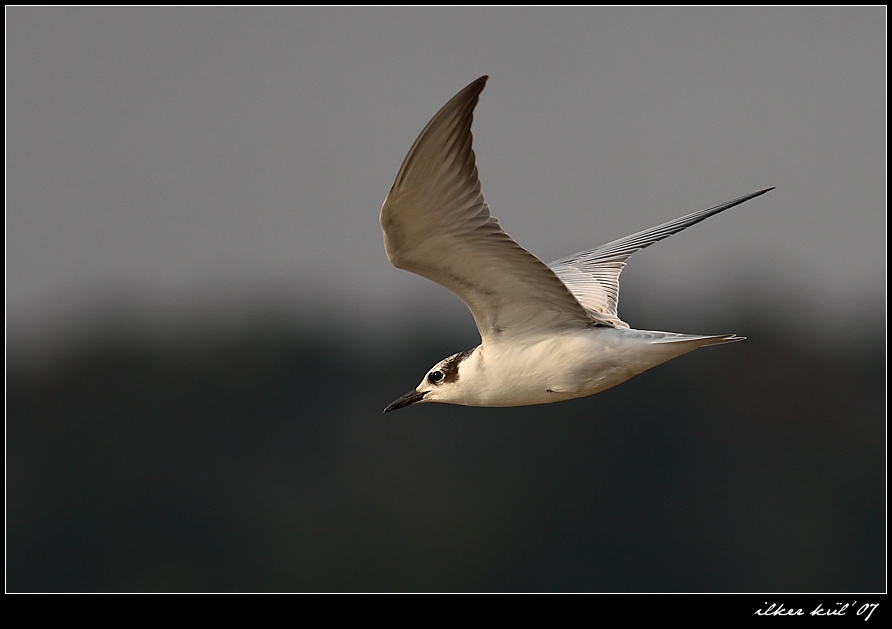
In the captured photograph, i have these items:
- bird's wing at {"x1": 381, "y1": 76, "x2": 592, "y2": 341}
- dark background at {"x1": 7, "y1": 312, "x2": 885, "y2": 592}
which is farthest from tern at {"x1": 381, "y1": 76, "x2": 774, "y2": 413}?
dark background at {"x1": 7, "y1": 312, "x2": 885, "y2": 592}

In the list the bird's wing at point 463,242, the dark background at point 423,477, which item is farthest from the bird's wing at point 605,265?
the dark background at point 423,477

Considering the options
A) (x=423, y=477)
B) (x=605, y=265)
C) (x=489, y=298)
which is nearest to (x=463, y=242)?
(x=489, y=298)

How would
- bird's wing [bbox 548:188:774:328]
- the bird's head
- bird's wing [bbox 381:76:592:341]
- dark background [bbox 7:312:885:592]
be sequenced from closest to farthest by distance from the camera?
bird's wing [bbox 381:76:592:341]
the bird's head
bird's wing [bbox 548:188:774:328]
dark background [bbox 7:312:885:592]

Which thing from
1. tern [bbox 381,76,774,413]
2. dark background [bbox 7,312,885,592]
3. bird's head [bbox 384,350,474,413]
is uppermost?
tern [bbox 381,76,774,413]

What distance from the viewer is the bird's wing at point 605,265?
7.82m

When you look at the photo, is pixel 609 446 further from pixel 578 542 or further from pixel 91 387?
pixel 91 387

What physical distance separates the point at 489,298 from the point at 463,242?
19.4 inches

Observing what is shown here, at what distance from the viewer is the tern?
5.85 meters

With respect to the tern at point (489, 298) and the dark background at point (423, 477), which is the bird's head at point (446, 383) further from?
the dark background at point (423, 477)

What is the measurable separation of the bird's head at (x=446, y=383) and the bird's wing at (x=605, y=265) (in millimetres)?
940

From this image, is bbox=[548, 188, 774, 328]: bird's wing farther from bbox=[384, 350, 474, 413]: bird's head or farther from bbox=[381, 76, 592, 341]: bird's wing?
bbox=[381, 76, 592, 341]: bird's wing

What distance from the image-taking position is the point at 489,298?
657cm

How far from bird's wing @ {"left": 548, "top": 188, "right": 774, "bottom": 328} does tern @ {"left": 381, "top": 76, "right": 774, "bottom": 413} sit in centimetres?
46

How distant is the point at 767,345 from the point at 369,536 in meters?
18.0
